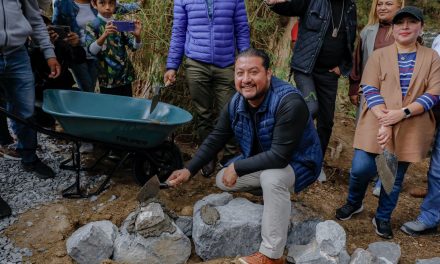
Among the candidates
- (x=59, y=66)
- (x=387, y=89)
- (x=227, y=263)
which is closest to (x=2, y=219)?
(x=59, y=66)

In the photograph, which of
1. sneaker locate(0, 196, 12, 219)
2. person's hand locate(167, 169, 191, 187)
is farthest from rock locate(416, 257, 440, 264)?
sneaker locate(0, 196, 12, 219)

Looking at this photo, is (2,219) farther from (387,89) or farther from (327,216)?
(387,89)

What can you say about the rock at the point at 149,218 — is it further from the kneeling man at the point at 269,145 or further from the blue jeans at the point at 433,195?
the blue jeans at the point at 433,195

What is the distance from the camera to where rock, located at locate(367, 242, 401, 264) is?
2.92m

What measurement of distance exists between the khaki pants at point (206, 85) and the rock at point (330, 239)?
1.44m

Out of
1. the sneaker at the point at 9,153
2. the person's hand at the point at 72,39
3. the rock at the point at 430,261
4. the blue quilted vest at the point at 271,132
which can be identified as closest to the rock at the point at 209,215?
the blue quilted vest at the point at 271,132

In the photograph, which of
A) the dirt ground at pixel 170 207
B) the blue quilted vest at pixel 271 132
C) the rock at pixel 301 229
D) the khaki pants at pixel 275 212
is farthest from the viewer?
the rock at pixel 301 229

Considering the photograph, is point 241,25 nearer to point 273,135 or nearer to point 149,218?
point 273,135

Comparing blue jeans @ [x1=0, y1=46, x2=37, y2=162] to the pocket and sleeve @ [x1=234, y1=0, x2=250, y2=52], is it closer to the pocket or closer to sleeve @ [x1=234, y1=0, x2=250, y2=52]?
Answer: sleeve @ [x1=234, y1=0, x2=250, y2=52]

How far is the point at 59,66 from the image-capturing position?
3670mm

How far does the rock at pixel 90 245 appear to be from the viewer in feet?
9.11

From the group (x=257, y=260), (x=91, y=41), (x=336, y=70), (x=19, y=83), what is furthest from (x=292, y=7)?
(x=19, y=83)

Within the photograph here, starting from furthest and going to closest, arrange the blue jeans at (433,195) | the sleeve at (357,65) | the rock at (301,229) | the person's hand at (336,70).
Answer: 1. the sleeve at (357,65)
2. the person's hand at (336,70)
3. the blue jeans at (433,195)
4. the rock at (301,229)

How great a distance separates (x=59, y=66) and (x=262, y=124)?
189cm
